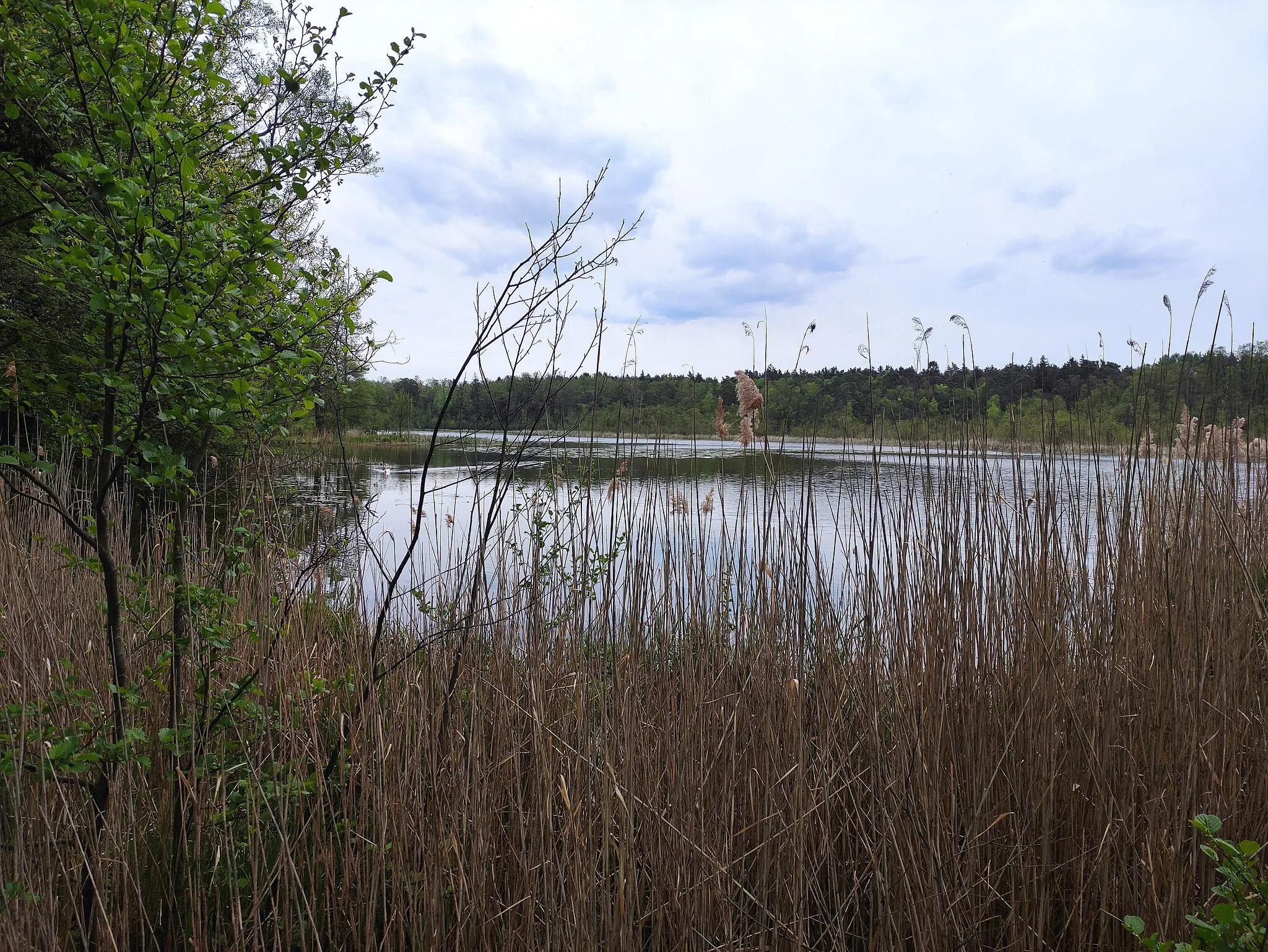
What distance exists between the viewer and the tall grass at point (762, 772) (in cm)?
142

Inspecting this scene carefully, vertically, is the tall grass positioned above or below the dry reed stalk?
below

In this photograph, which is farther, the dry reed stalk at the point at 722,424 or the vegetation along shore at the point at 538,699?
the dry reed stalk at the point at 722,424

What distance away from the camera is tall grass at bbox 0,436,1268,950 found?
55.7 inches

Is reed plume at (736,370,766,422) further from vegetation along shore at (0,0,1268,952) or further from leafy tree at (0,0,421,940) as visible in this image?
leafy tree at (0,0,421,940)

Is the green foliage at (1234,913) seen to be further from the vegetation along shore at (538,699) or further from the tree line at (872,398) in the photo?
the tree line at (872,398)

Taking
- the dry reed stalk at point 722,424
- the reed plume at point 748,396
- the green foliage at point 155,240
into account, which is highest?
the green foliage at point 155,240

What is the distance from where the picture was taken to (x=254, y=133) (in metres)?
1.90

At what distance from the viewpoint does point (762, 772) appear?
1756 millimetres

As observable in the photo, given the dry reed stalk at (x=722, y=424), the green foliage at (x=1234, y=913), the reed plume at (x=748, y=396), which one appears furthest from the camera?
the dry reed stalk at (x=722, y=424)

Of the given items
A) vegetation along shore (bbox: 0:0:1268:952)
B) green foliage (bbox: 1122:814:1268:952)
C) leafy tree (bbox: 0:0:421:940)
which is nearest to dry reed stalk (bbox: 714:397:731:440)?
vegetation along shore (bbox: 0:0:1268:952)

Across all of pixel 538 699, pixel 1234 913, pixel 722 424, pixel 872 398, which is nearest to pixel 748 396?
pixel 722 424

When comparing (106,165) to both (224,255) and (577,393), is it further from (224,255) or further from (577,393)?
(577,393)

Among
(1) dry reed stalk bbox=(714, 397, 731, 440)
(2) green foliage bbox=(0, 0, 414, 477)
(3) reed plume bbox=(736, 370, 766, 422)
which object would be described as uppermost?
(2) green foliage bbox=(0, 0, 414, 477)

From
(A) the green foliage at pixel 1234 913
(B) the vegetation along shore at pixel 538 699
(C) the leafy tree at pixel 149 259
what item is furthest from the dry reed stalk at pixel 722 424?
(A) the green foliage at pixel 1234 913
